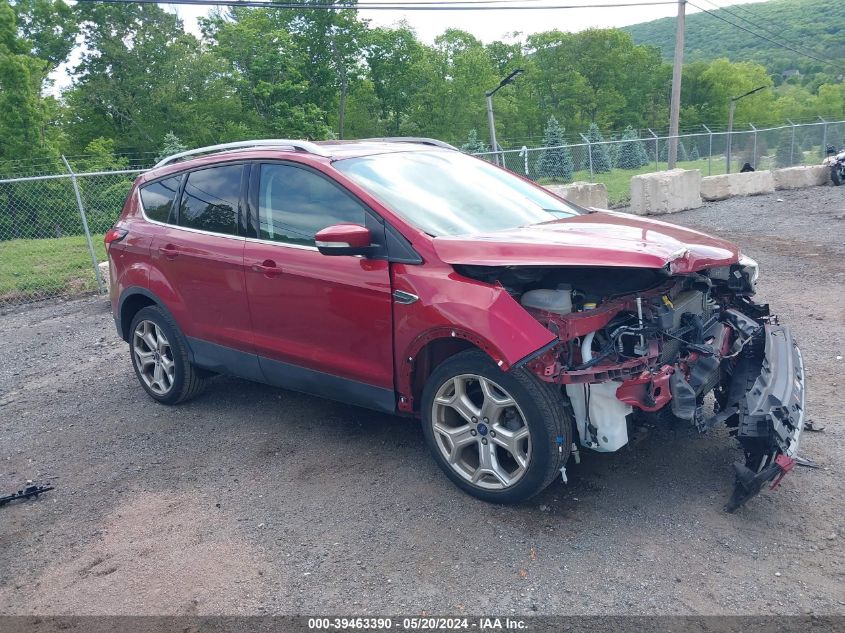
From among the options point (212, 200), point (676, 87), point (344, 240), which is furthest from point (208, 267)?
point (676, 87)

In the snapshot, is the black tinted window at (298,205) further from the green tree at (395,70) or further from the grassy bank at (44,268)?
the green tree at (395,70)

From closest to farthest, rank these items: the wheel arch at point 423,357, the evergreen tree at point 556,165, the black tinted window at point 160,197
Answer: the wheel arch at point 423,357
the black tinted window at point 160,197
the evergreen tree at point 556,165

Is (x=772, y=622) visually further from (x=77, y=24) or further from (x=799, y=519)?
(x=77, y=24)

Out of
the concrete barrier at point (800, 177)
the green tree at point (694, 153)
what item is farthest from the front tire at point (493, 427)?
the green tree at point (694, 153)

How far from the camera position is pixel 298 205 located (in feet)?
14.0

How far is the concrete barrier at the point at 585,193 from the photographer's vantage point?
14318 millimetres

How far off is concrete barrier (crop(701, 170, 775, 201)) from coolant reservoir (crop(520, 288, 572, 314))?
1599 centimetres

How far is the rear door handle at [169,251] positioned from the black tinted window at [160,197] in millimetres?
257

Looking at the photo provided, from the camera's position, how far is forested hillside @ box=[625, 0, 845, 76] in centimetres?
9625

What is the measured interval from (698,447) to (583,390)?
1.21 m

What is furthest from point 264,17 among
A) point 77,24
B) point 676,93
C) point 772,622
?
point 772,622

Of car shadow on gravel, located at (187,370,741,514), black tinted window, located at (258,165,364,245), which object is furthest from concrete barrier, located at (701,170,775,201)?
black tinted window, located at (258,165,364,245)

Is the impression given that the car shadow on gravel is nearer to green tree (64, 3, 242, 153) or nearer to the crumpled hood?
the crumpled hood

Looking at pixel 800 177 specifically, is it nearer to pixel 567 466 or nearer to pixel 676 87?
pixel 676 87
